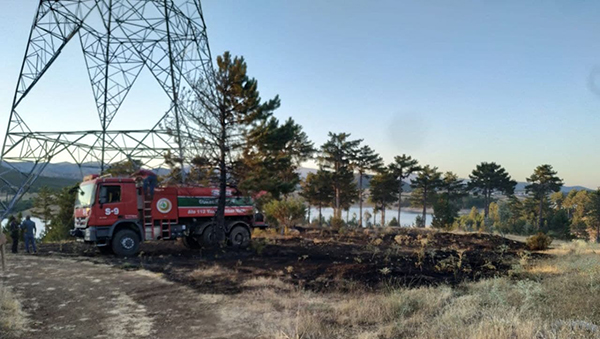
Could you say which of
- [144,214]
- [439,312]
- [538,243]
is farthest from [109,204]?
[538,243]

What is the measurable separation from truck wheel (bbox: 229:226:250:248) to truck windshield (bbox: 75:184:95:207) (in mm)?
6436

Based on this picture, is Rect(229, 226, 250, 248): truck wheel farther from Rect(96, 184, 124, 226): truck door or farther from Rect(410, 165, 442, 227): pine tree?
Rect(410, 165, 442, 227): pine tree

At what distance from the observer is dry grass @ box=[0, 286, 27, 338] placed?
629cm

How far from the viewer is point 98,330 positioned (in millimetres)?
6461

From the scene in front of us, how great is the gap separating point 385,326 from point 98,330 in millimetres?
4991

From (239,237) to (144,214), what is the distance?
487 cm

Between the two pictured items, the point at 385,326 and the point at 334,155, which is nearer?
the point at 385,326

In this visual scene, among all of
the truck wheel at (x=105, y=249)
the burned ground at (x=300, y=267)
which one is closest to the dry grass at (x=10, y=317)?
the burned ground at (x=300, y=267)

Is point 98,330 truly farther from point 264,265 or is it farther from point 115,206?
point 115,206

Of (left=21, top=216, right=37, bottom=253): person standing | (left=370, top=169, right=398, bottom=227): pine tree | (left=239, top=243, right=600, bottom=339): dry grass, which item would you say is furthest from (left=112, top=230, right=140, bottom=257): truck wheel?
(left=370, top=169, right=398, bottom=227): pine tree

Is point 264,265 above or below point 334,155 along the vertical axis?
below

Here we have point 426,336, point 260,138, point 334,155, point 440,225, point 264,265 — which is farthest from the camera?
point 334,155

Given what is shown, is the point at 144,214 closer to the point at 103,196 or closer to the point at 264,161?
the point at 103,196

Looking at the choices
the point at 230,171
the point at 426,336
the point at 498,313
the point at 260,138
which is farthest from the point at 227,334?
the point at 260,138
